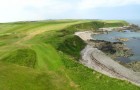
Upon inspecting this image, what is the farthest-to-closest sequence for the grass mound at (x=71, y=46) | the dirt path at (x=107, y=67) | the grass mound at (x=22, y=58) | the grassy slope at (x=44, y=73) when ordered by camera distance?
the grass mound at (x=71, y=46)
the dirt path at (x=107, y=67)
the grass mound at (x=22, y=58)
the grassy slope at (x=44, y=73)

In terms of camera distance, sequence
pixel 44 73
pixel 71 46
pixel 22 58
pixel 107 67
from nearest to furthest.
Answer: pixel 44 73 < pixel 22 58 < pixel 107 67 < pixel 71 46

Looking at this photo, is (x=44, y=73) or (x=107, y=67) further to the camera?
(x=107, y=67)

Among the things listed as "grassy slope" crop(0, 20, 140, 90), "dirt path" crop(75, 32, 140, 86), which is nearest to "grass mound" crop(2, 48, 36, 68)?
"grassy slope" crop(0, 20, 140, 90)

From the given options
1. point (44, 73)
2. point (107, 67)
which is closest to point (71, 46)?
point (107, 67)

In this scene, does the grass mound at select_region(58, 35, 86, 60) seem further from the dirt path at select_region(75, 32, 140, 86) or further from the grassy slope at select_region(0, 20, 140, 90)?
the grassy slope at select_region(0, 20, 140, 90)

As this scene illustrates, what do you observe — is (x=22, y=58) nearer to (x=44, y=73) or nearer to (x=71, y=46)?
(x=44, y=73)

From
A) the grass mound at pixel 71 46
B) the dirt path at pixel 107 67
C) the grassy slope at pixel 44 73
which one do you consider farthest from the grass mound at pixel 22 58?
the grass mound at pixel 71 46

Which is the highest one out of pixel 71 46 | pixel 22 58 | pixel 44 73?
pixel 22 58

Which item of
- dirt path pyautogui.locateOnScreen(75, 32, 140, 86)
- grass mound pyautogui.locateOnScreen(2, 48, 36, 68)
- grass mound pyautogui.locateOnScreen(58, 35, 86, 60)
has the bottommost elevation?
dirt path pyautogui.locateOnScreen(75, 32, 140, 86)

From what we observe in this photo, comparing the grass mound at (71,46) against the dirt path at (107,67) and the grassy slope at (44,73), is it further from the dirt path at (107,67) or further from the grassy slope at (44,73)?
the grassy slope at (44,73)

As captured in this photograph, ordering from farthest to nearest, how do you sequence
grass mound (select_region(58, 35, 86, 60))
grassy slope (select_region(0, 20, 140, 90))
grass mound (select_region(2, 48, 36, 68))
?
grass mound (select_region(58, 35, 86, 60)) → grass mound (select_region(2, 48, 36, 68)) → grassy slope (select_region(0, 20, 140, 90))
